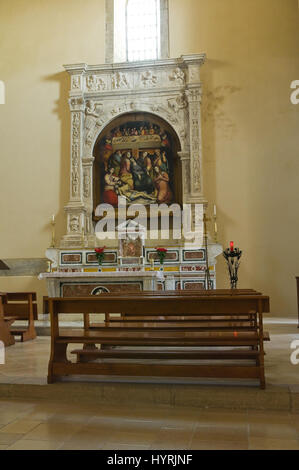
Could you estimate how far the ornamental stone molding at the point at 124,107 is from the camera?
440 inches

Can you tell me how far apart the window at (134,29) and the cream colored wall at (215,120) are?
0.26 meters

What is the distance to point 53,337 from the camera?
4270 millimetres

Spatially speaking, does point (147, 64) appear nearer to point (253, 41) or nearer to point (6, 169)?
point (253, 41)

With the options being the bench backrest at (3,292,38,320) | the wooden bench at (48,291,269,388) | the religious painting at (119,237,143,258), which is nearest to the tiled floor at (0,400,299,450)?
the wooden bench at (48,291,269,388)

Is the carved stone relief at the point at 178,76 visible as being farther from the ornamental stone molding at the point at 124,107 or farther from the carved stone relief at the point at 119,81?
the carved stone relief at the point at 119,81

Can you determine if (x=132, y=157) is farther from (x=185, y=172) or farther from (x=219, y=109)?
(x=219, y=109)

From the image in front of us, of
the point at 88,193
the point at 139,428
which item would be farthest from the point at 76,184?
the point at 139,428

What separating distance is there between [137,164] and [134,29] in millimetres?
3847

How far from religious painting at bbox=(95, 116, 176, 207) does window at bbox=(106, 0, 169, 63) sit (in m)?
1.93

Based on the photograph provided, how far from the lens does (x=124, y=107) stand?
11.6 meters

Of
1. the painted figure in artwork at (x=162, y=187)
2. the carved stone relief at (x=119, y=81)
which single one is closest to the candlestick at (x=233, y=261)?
the painted figure in artwork at (x=162, y=187)

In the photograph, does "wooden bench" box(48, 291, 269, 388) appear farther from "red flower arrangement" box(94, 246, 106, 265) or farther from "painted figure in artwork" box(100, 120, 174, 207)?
"painted figure in artwork" box(100, 120, 174, 207)

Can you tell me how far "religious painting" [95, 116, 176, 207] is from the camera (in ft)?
37.0

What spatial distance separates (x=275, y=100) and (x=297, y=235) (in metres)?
3.29
